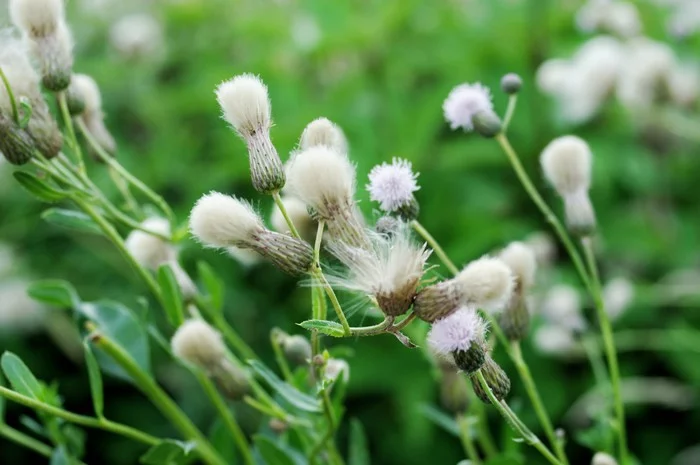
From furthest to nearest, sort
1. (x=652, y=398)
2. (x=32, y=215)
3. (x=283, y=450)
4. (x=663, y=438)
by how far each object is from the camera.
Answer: (x=32, y=215)
(x=663, y=438)
(x=652, y=398)
(x=283, y=450)

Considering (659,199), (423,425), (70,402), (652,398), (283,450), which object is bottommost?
(283,450)

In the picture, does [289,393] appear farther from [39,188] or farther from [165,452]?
[39,188]

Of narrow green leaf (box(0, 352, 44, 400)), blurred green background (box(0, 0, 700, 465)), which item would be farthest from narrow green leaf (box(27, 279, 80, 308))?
blurred green background (box(0, 0, 700, 465))

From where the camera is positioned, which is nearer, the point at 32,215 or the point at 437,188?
the point at 437,188

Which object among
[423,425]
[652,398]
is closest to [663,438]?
[652,398]

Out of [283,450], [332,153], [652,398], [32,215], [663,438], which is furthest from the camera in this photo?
[32,215]

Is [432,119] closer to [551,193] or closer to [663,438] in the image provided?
[551,193]

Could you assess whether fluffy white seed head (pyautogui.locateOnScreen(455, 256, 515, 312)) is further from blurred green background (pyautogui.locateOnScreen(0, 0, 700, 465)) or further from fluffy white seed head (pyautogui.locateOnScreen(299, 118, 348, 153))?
blurred green background (pyautogui.locateOnScreen(0, 0, 700, 465))
